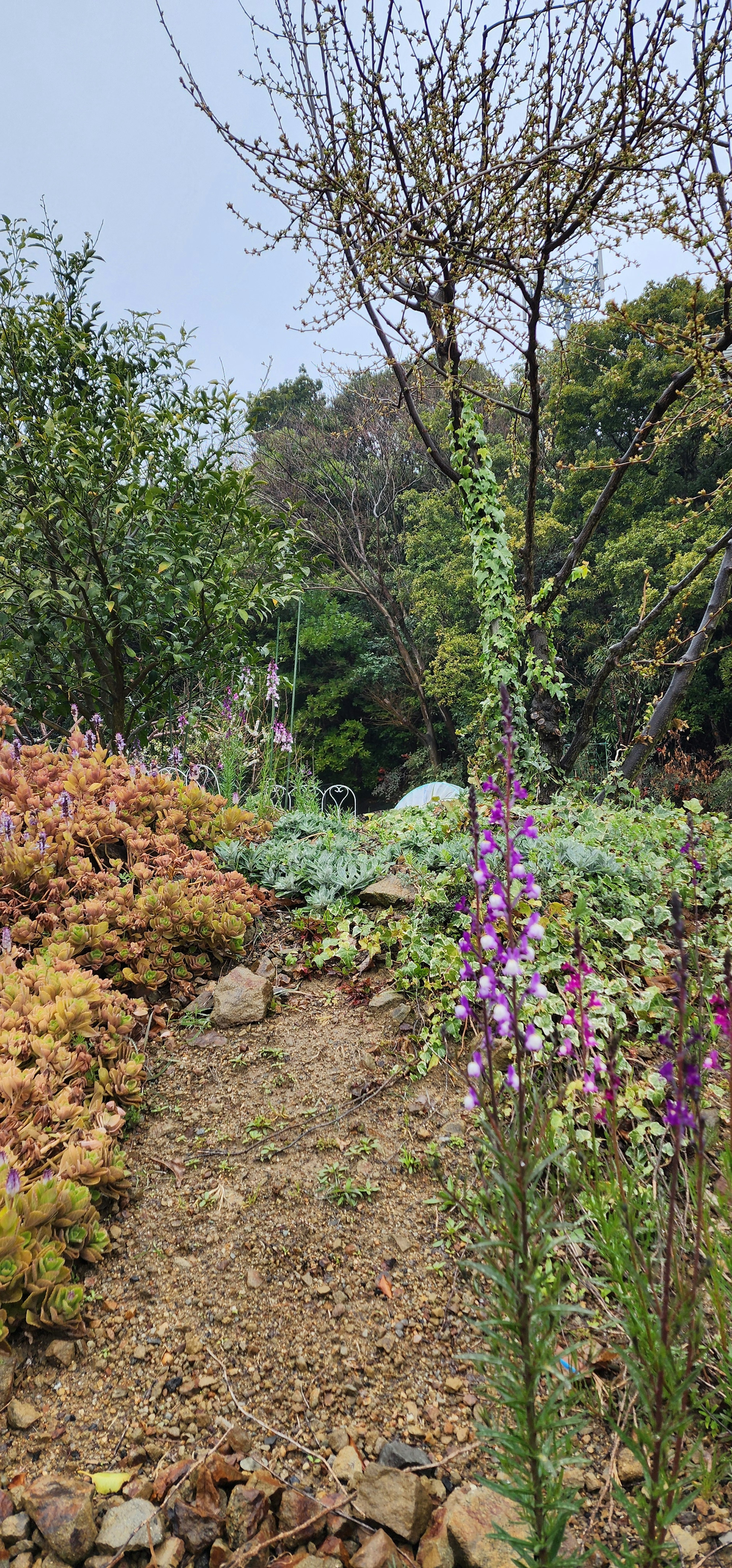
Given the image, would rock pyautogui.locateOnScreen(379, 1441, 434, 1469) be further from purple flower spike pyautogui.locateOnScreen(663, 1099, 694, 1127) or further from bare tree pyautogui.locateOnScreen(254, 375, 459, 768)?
bare tree pyautogui.locateOnScreen(254, 375, 459, 768)

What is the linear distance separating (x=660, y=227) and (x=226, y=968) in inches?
168

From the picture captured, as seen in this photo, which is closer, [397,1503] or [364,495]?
[397,1503]

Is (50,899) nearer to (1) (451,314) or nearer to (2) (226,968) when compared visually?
(2) (226,968)

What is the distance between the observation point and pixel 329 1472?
117 centimetres

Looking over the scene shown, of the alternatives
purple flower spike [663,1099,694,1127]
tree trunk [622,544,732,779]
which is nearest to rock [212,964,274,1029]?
purple flower spike [663,1099,694,1127]

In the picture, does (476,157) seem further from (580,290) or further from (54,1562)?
(54,1562)

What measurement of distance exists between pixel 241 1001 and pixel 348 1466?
4.37ft

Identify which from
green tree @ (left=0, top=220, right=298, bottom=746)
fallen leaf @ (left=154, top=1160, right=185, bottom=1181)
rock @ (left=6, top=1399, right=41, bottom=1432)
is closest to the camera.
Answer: rock @ (left=6, top=1399, right=41, bottom=1432)

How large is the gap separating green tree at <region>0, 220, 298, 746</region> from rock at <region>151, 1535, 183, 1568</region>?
330 cm

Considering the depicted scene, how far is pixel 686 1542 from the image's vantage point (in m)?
1.03

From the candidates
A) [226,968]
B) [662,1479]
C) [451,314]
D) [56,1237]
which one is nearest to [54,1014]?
[56,1237]

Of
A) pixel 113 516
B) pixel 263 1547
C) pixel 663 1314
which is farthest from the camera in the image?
pixel 113 516

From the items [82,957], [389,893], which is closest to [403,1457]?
[82,957]

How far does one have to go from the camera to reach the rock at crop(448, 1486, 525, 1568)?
39.8 inches
